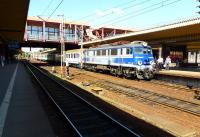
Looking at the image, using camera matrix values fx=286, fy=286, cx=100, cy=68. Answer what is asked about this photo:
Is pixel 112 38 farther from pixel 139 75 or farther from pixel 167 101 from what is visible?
pixel 167 101

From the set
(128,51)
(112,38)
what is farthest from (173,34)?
(112,38)

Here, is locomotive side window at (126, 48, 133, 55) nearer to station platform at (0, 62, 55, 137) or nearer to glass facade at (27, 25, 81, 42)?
station platform at (0, 62, 55, 137)

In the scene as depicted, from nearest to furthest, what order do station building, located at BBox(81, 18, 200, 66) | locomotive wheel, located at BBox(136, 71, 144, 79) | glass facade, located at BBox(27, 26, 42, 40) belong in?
locomotive wheel, located at BBox(136, 71, 144, 79)
station building, located at BBox(81, 18, 200, 66)
glass facade, located at BBox(27, 26, 42, 40)

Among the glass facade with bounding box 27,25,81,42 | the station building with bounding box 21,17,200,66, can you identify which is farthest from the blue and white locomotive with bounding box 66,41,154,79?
the glass facade with bounding box 27,25,81,42

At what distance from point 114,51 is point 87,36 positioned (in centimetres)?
4547

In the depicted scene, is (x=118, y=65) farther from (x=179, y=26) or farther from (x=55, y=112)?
(x=55, y=112)

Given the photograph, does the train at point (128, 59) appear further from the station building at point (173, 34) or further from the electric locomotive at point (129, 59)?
the station building at point (173, 34)

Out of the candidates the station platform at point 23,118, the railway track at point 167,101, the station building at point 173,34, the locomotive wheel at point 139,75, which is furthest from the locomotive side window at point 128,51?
the station platform at point 23,118

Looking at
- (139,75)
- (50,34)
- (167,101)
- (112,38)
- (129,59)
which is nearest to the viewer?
(167,101)

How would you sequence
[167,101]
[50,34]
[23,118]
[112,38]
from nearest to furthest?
[23,118], [167,101], [112,38], [50,34]

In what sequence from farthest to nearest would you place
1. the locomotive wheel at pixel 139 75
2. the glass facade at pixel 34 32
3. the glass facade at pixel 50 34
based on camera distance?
the glass facade at pixel 50 34 → the glass facade at pixel 34 32 → the locomotive wheel at pixel 139 75

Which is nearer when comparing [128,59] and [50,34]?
[128,59]

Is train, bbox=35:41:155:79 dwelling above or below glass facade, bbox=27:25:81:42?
below

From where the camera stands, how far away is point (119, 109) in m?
13.4
